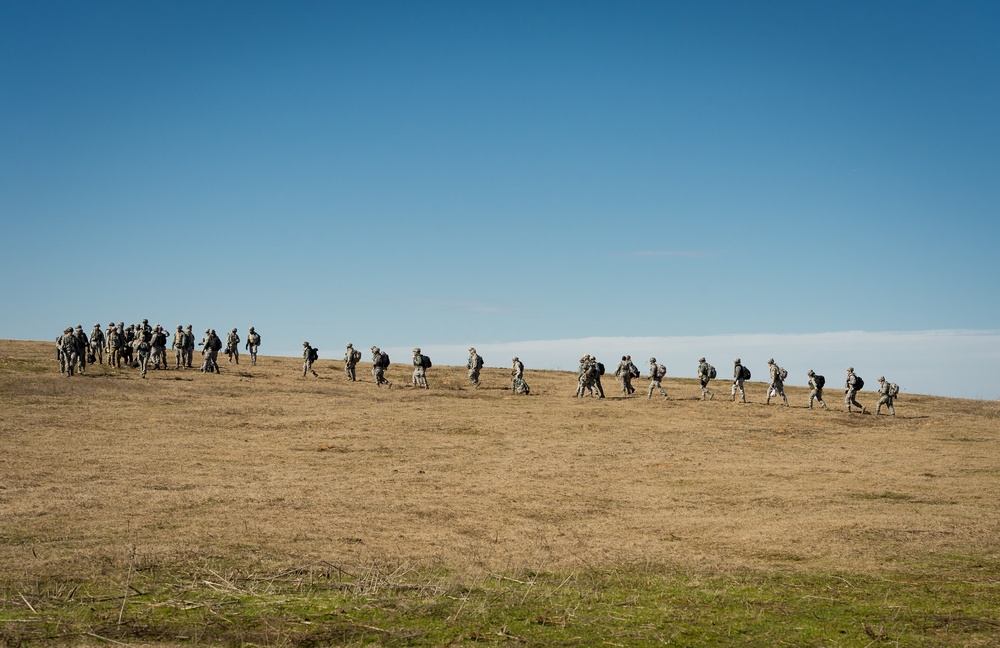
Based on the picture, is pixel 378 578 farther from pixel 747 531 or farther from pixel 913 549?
pixel 913 549

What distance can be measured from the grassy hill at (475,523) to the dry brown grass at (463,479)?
0.32 ft

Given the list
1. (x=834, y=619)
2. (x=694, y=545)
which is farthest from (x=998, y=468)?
(x=834, y=619)

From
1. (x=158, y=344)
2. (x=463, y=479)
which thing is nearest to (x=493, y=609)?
(x=463, y=479)

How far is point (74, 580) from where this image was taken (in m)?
9.94

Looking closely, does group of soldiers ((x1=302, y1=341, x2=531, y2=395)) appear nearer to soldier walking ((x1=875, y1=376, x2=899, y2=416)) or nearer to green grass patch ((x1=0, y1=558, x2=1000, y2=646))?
soldier walking ((x1=875, y1=376, x2=899, y2=416))

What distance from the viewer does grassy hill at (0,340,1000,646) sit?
335 inches

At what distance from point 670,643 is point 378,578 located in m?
3.95

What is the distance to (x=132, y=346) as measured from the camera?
42.0 m

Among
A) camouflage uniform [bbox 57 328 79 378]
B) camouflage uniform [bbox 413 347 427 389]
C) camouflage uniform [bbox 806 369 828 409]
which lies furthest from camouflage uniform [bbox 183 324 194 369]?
camouflage uniform [bbox 806 369 828 409]

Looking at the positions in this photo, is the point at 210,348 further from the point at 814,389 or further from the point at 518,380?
the point at 814,389

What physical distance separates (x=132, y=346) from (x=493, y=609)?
124ft

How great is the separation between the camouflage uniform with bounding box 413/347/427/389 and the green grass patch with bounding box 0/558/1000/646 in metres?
29.9

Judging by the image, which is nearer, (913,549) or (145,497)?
(913,549)

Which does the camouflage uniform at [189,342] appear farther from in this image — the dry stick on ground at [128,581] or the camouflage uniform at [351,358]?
the dry stick on ground at [128,581]
